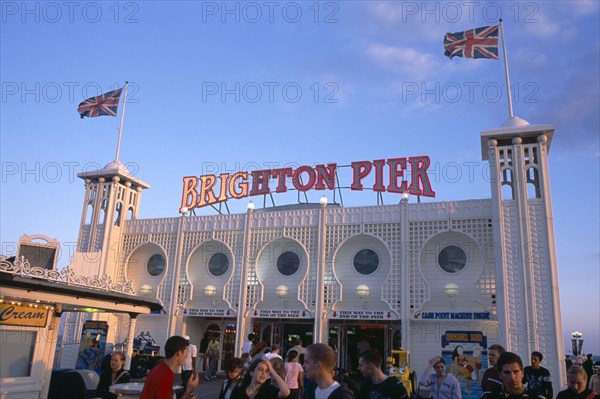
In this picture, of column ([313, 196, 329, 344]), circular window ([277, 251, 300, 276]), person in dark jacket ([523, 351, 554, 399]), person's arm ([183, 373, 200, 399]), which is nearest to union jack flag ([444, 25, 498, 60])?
column ([313, 196, 329, 344])

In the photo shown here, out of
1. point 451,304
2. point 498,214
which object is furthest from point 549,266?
point 451,304

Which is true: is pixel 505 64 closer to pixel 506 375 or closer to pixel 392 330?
pixel 392 330

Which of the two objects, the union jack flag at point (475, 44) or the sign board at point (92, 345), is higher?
the union jack flag at point (475, 44)

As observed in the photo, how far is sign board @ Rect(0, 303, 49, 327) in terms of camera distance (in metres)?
10.5

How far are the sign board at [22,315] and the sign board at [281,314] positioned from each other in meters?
12.3

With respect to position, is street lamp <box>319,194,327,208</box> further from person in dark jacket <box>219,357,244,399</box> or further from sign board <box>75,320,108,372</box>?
person in dark jacket <box>219,357,244,399</box>

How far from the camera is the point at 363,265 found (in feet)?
74.2

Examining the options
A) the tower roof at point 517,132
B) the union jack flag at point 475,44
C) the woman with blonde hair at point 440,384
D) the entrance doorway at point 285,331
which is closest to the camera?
the woman with blonde hair at point 440,384

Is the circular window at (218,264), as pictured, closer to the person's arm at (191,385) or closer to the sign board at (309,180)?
the sign board at (309,180)

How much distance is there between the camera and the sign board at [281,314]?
2198 centimetres

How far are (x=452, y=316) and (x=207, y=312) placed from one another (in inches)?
450

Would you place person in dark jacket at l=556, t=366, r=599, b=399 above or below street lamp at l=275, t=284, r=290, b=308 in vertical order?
below

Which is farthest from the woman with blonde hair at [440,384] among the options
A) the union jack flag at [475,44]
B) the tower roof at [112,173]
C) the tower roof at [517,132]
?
the tower roof at [112,173]

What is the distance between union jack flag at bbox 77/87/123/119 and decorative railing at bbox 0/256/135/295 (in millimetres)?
13925
